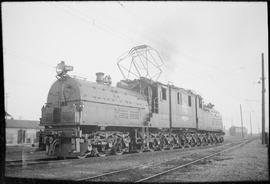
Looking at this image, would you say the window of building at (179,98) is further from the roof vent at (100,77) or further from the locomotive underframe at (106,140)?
the roof vent at (100,77)

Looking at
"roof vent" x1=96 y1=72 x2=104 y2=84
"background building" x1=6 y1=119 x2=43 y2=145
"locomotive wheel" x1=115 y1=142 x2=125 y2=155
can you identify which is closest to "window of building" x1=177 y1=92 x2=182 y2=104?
"locomotive wheel" x1=115 y1=142 x2=125 y2=155

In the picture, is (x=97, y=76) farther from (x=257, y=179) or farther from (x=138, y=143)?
(x=257, y=179)

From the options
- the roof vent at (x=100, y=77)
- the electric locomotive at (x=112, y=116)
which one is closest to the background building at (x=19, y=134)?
the electric locomotive at (x=112, y=116)

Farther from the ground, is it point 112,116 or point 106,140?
point 112,116

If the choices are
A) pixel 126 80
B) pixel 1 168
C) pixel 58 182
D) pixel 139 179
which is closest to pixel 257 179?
pixel 139 179

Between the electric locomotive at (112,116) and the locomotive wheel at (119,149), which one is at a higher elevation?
the electric locomotive at (112,116)

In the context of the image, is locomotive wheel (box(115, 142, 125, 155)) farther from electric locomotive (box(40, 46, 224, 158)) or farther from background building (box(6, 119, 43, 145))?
background building (box(6, 119, 43, 145))

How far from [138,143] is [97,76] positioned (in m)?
4.55

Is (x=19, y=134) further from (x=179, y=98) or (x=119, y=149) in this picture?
(x=119, y=149)

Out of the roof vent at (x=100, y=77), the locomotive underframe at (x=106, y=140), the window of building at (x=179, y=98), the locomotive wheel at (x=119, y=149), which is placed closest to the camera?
the locomotive underframe at (x=106, y=140)

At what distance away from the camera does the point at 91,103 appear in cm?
1177

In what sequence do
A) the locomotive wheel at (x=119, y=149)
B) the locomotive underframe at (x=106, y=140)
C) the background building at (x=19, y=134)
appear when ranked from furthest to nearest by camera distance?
the background building at (x=19, y=134), the locomotive wheel at (x=119, y=149), the locomotive underframe at (x=106, y=140)

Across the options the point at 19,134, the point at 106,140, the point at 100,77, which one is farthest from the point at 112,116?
the point at 19,134

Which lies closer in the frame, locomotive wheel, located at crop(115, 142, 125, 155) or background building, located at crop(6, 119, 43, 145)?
locomotive wheel, located at crop(115, 142, 125, 155)
